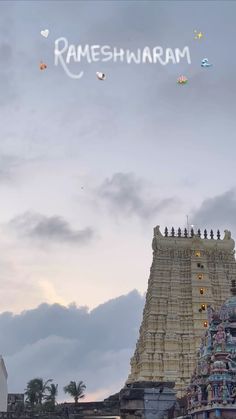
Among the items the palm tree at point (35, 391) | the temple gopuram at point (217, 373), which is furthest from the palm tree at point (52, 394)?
the temple gopuram at point (217, 373)

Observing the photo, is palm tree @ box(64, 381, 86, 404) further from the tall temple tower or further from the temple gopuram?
the temple gopuram

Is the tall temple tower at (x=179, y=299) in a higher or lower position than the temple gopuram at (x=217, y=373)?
higher

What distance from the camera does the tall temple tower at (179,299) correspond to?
254 ft

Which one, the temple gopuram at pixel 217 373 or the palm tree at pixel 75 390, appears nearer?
the temple gopuram at pixel 217 373

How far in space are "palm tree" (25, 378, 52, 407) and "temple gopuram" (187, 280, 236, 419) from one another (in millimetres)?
43588

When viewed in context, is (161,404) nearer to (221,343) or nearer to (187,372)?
(221,343)

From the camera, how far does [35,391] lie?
83812 millimetres

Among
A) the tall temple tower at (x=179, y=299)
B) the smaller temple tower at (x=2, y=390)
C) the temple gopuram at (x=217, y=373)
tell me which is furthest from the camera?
the tall temple tower at (x=179, y=299)

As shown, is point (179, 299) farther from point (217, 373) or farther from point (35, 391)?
point (217, 373)

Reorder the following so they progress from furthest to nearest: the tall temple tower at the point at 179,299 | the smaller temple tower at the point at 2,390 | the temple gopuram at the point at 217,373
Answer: the tall temple tower at the point at 179,299 → the smaller temple tower at the point at 2,390 → the temple gopuram at the point at 217,373

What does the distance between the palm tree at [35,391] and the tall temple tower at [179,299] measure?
11.8 m

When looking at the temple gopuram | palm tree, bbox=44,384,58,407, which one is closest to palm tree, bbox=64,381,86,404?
palm tree, bbox=44,384,58,407

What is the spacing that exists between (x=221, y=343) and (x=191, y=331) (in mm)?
39552

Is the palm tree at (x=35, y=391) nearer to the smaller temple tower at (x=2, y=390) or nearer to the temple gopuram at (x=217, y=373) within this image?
the smaller temple tower at (x=2, y=390)
